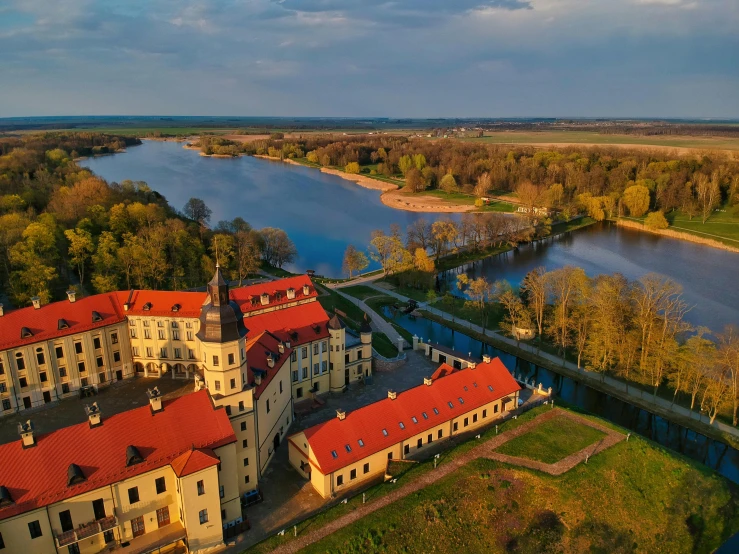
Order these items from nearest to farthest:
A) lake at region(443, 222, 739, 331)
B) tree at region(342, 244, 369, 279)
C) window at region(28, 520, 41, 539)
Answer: window at region(28, 520, 41, 539), lake at region(443, 222, 739, 331), tree at region(342, 244, 369, 279)

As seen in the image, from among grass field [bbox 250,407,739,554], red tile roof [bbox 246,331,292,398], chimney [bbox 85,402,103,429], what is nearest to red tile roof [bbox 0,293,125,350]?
red tile roof [bbox 246,331,292,398]

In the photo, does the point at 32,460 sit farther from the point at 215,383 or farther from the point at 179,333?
the point at 179,333

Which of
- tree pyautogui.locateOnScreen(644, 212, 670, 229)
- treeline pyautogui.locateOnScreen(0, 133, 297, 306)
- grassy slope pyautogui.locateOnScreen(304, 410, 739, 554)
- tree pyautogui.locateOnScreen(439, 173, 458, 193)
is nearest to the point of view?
grassy slope pyautogui.locateOnScreen(304, 410, 739, 554)

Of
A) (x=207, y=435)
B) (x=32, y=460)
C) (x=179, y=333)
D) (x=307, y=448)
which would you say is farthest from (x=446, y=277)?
(x=32, y=460)

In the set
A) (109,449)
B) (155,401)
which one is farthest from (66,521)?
(155,401)

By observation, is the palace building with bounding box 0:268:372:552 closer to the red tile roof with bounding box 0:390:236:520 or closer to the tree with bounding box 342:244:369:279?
the red tile roof with bounding box 0:390:236:520
